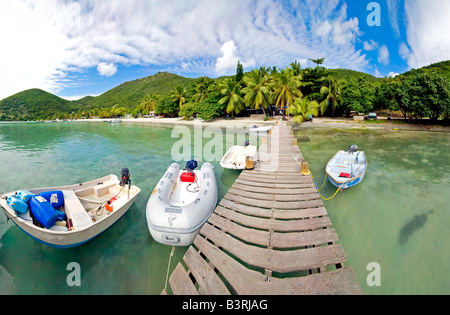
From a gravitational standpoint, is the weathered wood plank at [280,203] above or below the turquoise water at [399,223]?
above

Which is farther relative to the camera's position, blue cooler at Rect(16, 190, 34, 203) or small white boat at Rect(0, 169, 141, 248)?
blue cooler at Rect(16, 190, 34, 203)

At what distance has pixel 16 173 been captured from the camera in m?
12.5

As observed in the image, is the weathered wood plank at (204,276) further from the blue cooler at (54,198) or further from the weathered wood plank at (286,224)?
the blue cooler at (54,198)

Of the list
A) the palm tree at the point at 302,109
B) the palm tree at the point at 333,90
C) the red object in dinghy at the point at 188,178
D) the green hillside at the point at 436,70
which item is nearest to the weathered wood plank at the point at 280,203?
the red object in dinghy at the point at 188,178

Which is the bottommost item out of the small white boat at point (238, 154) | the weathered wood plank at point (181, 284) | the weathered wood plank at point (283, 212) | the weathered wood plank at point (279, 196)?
the weathered wood plank at point (181, 284)

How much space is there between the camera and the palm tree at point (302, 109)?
1208 inches

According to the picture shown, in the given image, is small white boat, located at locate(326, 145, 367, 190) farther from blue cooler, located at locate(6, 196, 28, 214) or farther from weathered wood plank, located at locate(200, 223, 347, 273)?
blue cooler, located at locate(6, 196, 28, 214)

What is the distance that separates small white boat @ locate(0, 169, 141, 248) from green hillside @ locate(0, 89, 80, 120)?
14327 cm

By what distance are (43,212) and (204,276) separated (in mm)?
A: 4761

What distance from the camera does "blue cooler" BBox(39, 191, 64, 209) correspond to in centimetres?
554

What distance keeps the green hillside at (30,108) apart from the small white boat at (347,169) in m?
149

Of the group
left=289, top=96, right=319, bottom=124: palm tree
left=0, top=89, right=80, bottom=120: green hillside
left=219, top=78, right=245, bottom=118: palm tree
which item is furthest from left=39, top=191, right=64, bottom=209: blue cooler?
left=0, top=89, right=80, bottom=120: green hillside

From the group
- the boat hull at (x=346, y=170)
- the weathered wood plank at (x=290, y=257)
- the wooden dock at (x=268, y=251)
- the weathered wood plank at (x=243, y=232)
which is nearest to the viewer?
the wooden dock at (x=268, y=251)

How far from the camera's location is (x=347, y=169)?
359 inches
